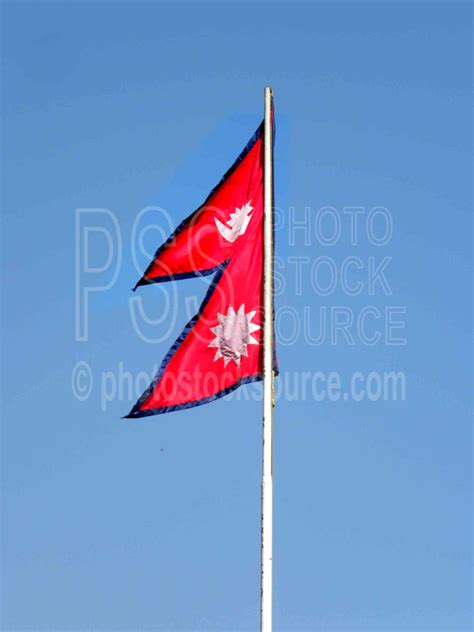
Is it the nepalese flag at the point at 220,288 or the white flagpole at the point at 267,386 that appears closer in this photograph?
the white flagpole at the point at 267,386

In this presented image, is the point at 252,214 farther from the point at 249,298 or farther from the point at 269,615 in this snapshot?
the point at 269,615

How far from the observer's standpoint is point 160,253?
41.9 meters

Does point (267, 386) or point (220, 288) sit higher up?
point (220, 288)

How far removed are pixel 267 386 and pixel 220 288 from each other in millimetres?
2632

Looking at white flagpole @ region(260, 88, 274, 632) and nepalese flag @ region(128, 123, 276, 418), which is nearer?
white flagpole @ region(260, 88, 274, 632)

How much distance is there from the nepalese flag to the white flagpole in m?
0.39

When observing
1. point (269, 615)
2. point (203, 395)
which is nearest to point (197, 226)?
point (203, 395)

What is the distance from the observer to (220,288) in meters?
41.4

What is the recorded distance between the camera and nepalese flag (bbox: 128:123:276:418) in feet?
133

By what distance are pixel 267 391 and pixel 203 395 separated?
1429 mm

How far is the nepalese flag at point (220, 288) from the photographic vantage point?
40.6 meters

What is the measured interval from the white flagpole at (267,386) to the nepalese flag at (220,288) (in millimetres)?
392

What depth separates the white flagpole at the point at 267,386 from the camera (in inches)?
1527

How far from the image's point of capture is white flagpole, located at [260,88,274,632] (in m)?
38.8
